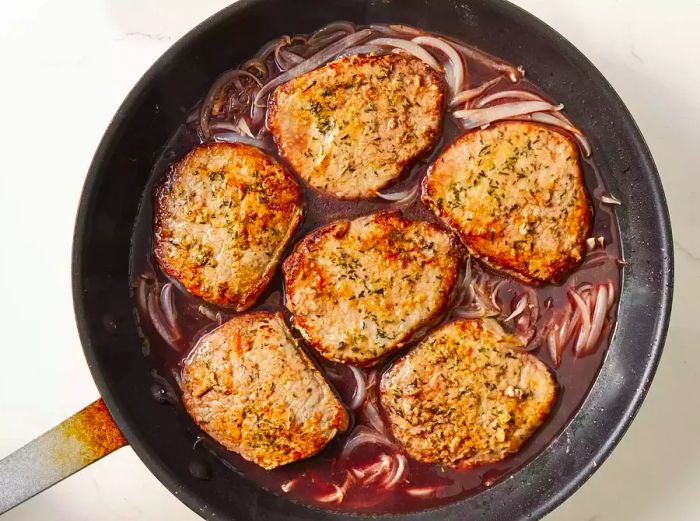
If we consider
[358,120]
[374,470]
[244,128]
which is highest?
[358,120]

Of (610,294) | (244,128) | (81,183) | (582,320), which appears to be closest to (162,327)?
(81,183)

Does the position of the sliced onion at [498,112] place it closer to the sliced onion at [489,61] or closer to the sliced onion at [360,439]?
the sliced onion at [489,61]

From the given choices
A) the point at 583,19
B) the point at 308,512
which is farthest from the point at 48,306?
the point at 583,19

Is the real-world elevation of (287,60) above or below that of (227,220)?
above

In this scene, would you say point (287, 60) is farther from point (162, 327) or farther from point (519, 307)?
point (519, 307)

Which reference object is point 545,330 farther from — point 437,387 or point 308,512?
point 308,512

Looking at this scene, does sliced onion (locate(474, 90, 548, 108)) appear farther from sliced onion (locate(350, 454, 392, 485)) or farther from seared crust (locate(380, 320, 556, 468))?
sliced onion (locate(350, 454, 392, 485))
